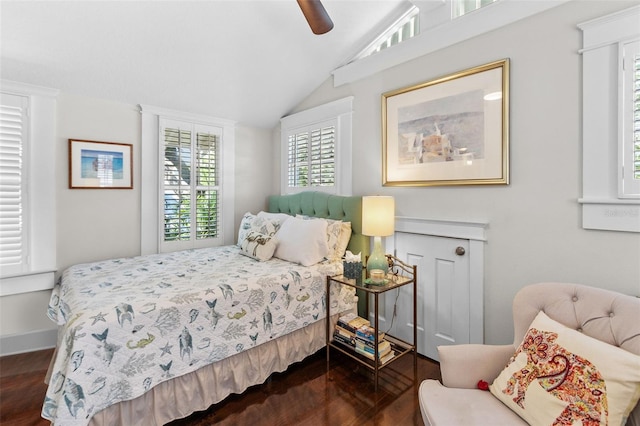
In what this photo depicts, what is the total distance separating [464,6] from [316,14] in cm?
135

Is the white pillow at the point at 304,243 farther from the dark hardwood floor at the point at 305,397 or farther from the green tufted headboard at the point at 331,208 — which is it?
the dark hardwood floor at the point at 305,397

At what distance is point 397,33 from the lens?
8.63ft

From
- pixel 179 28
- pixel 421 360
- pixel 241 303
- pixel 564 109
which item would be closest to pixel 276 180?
pixel 179 28

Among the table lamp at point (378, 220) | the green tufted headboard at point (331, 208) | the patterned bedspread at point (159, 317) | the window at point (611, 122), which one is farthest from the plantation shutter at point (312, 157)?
the window at point (611, 122)

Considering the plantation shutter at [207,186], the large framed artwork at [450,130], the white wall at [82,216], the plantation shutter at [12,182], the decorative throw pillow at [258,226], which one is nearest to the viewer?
the large framed artwork at [450,130]

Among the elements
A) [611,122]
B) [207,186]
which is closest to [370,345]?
[611,122]

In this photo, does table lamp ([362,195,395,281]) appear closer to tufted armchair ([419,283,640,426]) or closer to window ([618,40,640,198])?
tufted armchair ([419,283,640,426])

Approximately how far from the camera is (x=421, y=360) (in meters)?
2.32

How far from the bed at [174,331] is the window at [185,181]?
564 millimetres

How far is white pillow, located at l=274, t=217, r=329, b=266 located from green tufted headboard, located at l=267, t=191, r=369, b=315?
29 centimetres

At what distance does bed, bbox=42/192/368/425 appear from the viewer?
137 cm

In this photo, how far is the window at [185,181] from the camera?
2.96 metres

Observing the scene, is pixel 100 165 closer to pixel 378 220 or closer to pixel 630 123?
pixel 378 220

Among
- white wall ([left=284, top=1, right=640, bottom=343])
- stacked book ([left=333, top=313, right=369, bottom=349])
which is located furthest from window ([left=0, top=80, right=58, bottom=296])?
white wall ([left=284, top=1, right=640, bottom=343])
